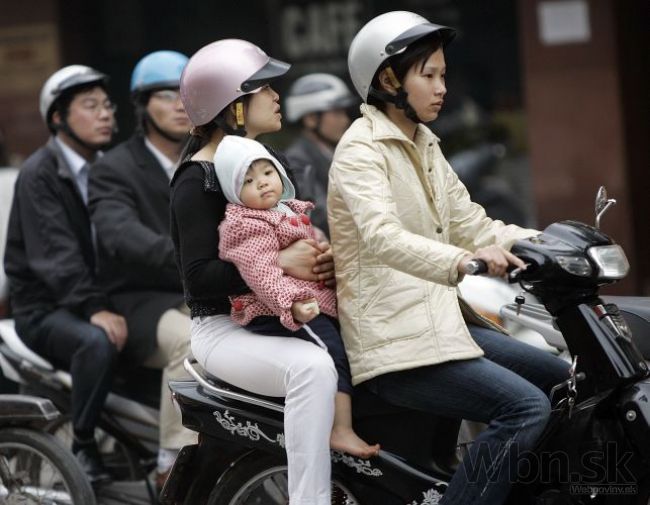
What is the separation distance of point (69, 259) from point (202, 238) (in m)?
1.89

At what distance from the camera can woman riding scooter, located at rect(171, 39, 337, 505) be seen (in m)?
3.99

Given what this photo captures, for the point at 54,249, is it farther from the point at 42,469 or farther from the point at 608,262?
the point at 608,262

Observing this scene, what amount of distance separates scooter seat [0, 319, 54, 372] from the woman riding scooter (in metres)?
1.71

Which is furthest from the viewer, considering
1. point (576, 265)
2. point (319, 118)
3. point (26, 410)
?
point (319, 118)

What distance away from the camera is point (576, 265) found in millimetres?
3797

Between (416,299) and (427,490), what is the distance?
23.5 inches

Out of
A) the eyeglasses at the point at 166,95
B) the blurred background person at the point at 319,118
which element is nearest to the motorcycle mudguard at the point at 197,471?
the eyeglasses at the point at 166,95

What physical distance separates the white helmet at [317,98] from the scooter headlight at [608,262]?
4331mm

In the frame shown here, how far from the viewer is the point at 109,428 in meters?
5.84

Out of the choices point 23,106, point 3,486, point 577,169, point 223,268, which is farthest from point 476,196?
point 223,268

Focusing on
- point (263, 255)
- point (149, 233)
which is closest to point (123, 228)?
point (149, 233)

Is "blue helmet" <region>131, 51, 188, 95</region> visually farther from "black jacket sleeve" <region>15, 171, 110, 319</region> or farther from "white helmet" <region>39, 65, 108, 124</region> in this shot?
"black jacket sleeve" <region>15, 171, 110, 319</region>

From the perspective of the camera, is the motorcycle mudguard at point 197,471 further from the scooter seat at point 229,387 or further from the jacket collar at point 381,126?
the jacket collar at point 381,126

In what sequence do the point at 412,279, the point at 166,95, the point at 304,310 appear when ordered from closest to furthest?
1. the point at 304,310
2. the point at 412,279
3. the point at 166,95
